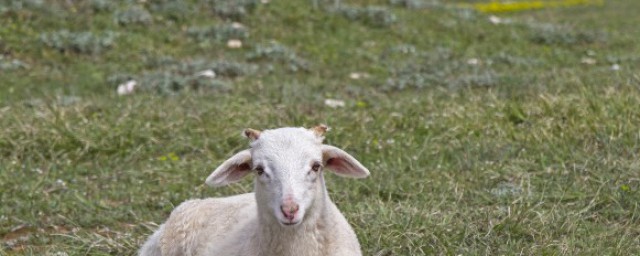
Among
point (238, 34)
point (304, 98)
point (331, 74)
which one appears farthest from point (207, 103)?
point (238, 34)

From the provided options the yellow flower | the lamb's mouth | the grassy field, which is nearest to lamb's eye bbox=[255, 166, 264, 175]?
the lamb's mouth

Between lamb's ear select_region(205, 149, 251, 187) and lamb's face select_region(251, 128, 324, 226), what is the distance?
0.31 feet

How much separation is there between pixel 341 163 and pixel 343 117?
16.3 ft

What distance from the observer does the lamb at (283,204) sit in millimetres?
5031

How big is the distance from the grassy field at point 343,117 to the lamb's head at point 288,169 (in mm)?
1469

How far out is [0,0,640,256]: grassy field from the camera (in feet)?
23.7

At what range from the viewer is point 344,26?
16.2 m

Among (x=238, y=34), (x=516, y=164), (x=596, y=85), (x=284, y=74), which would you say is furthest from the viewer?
(x=238, y=34)

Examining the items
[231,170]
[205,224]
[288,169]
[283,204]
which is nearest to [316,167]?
[288,169]

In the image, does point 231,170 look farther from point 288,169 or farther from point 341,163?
point 341,163

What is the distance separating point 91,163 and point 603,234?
5038mm

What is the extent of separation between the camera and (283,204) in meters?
4.89

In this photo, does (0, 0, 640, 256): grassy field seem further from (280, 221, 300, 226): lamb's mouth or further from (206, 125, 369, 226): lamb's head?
(280, 221, 300, 226): lamb's mouth

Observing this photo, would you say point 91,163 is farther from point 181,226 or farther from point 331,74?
point 331,74
